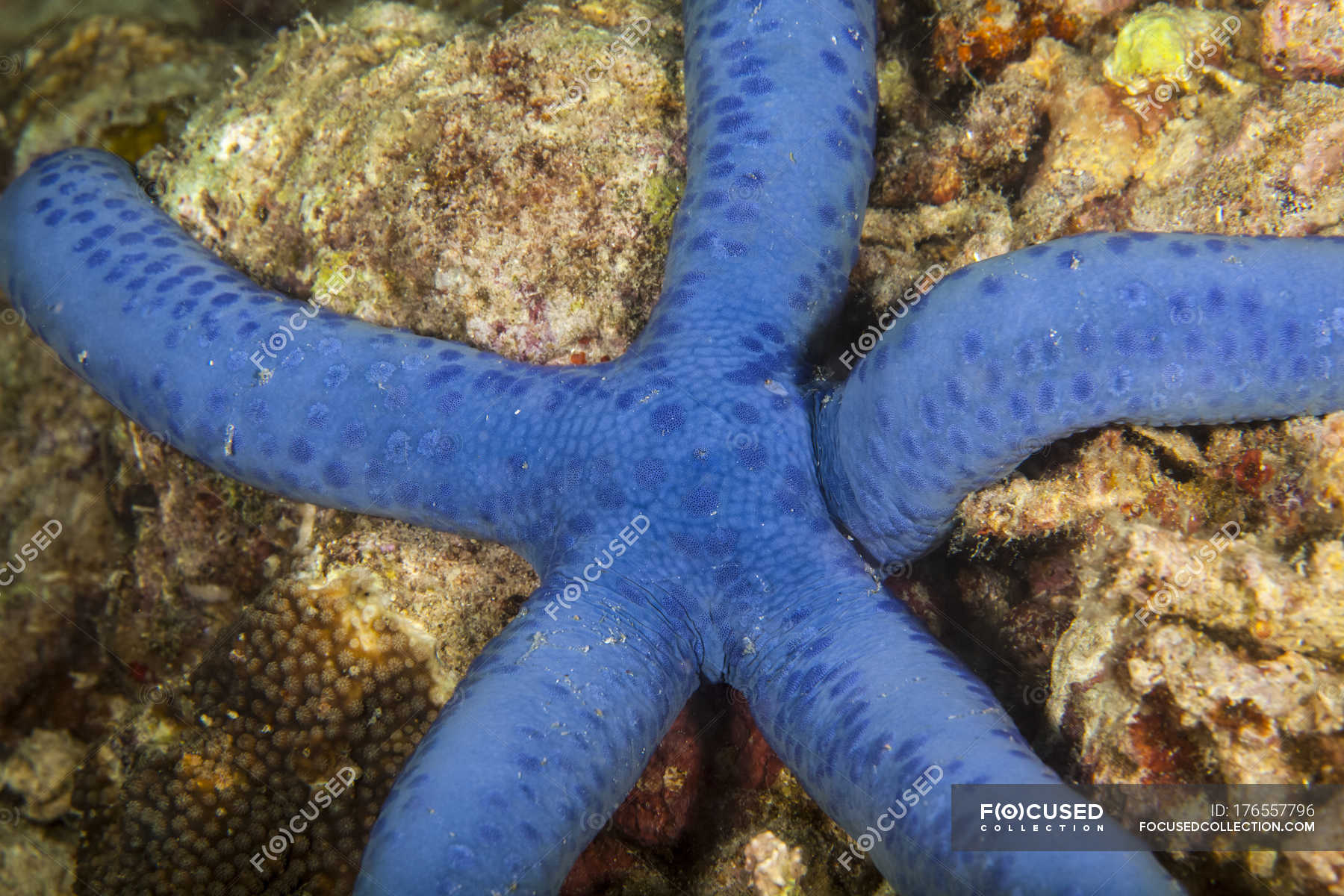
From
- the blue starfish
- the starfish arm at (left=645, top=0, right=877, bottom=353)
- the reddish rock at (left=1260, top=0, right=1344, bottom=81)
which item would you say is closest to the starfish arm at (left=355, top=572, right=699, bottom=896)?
the blue starfish

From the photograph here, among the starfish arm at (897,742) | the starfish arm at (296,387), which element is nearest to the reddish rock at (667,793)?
the starfish arm at (897,742)

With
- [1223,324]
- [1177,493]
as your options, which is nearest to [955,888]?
[1177,493]

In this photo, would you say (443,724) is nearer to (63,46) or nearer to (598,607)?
(598,607)

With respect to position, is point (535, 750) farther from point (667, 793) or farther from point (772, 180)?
point (772, 180)

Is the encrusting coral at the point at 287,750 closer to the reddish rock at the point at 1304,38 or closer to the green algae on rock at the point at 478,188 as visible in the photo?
the green algae on rock at the point at 478,188

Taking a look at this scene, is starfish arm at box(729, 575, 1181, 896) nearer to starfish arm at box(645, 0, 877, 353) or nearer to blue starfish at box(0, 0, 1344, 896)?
blue starfish at box(0, 0, 1344, 896)
